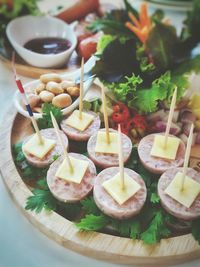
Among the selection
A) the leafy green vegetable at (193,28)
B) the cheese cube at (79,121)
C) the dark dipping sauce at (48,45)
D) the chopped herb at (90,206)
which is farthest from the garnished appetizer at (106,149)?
the dark dipping sauce at (48,45)

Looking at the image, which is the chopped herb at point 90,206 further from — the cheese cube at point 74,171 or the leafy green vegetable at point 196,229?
the leafy green vegetable at point 196,229

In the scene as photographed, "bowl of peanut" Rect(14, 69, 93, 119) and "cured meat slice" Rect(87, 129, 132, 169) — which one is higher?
"bowl of peanut" Rect(14, 69, 93, 119)

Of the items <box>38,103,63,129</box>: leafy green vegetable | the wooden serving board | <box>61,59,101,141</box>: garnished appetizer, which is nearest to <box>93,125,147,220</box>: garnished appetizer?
the wooden serving board

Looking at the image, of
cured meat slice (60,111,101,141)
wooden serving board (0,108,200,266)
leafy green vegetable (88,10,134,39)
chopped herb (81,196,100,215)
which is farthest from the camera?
leafy green vegetable (88,10,134,39)

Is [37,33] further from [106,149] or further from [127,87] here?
[106,149]

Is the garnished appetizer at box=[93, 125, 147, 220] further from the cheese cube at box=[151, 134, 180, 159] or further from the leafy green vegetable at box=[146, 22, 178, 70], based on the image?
the leafy green vegetable at box=[146, 22, 178, 70]

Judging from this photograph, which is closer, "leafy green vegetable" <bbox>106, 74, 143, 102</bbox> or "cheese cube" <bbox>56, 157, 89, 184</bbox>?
"cheese cube" <bbox>56, 157, 89, 184</bbox>

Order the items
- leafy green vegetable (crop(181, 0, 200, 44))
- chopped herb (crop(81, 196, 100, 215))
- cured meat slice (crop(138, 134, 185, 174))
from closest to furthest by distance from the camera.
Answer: chopped herb (crop(81, 196, 100, 215))
cured meat slice (crop(138, 134, 185, 174))
leafy green vegetable (crop(181, 0, 200, 44))

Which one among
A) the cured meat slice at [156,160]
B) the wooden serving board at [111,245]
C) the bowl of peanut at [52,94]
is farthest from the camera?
the bowl of peanut at [52,94]
